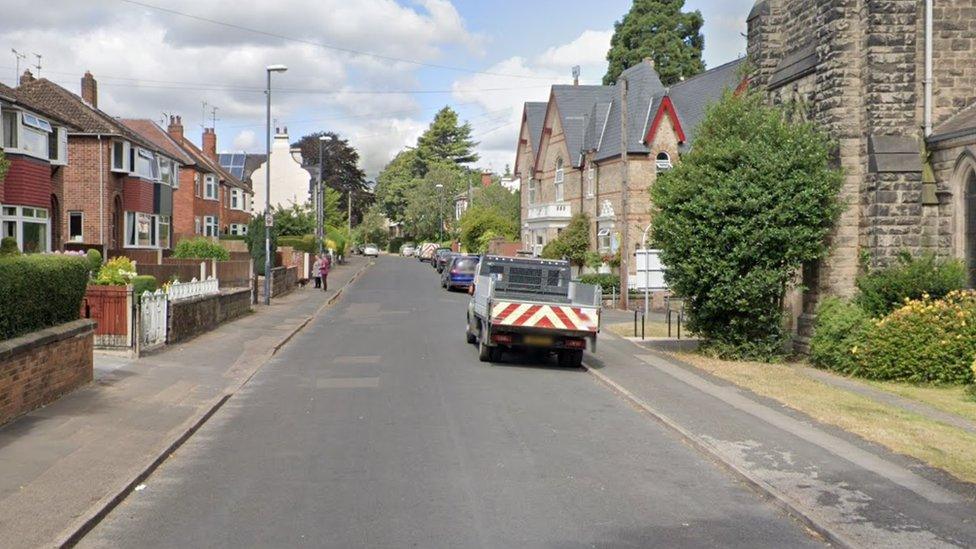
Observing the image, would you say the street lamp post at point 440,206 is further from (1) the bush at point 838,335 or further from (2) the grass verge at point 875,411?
(2) the grass verge at point 875,411

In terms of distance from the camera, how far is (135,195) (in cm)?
4038

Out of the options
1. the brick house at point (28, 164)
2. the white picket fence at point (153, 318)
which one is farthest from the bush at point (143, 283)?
the brick house at point (28, 164)

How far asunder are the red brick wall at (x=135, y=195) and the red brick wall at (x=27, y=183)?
10818 millimetres

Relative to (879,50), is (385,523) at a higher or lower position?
lower

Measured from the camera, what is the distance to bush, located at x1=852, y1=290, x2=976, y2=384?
15.8 metres

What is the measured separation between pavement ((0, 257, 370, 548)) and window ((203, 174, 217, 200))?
41.3 m

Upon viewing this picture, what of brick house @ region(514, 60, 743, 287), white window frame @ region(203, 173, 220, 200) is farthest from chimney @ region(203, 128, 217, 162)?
brick house @ region(514, 60, 743, 287)

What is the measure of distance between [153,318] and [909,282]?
46.8 feet

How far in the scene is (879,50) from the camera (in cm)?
1898

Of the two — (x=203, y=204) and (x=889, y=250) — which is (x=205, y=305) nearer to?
(x=889, y=250)

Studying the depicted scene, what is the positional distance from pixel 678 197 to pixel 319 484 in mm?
12726

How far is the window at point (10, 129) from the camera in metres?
26.2

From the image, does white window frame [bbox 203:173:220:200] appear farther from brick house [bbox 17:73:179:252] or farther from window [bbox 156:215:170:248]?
brick house [bbox 17:73:179:252]

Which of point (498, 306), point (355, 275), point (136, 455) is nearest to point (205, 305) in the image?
point (498, 306)
